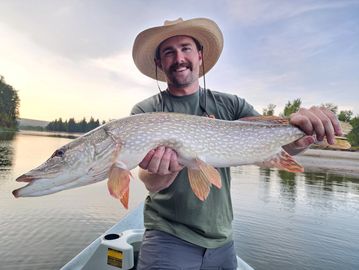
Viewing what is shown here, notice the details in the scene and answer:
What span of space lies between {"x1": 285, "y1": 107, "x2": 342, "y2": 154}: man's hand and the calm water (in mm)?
4740

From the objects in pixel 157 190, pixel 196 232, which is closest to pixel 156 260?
pixel 196 232

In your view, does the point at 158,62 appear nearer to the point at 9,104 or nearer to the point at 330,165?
the point at 330,165

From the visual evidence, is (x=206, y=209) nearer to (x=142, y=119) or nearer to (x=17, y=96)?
Answer: (x=142, y=119)

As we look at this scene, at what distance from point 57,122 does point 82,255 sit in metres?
128

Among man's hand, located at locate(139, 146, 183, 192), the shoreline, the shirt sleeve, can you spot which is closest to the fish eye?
man's hand, located at locate(139, 146, 183, 192)

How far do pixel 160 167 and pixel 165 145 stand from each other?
17 centimetres

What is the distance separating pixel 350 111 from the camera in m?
64.1

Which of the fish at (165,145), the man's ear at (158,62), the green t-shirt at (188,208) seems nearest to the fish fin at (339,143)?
the fish at (165,145)

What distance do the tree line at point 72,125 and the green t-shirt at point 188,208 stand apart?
4261 inches

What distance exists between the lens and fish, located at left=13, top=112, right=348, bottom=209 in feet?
7.03

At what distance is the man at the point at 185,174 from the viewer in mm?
2324

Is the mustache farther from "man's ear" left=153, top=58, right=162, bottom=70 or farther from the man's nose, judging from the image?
"man's ear" left=153, top=58, right=162, bottom=70

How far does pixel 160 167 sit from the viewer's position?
228 centimetres

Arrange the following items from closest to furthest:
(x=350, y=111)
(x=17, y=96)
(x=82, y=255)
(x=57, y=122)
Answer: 1. (x=82, y=255)
2. (x=350, y=111)
3. (x=17, y=96)
4. (x=57, y=122)
